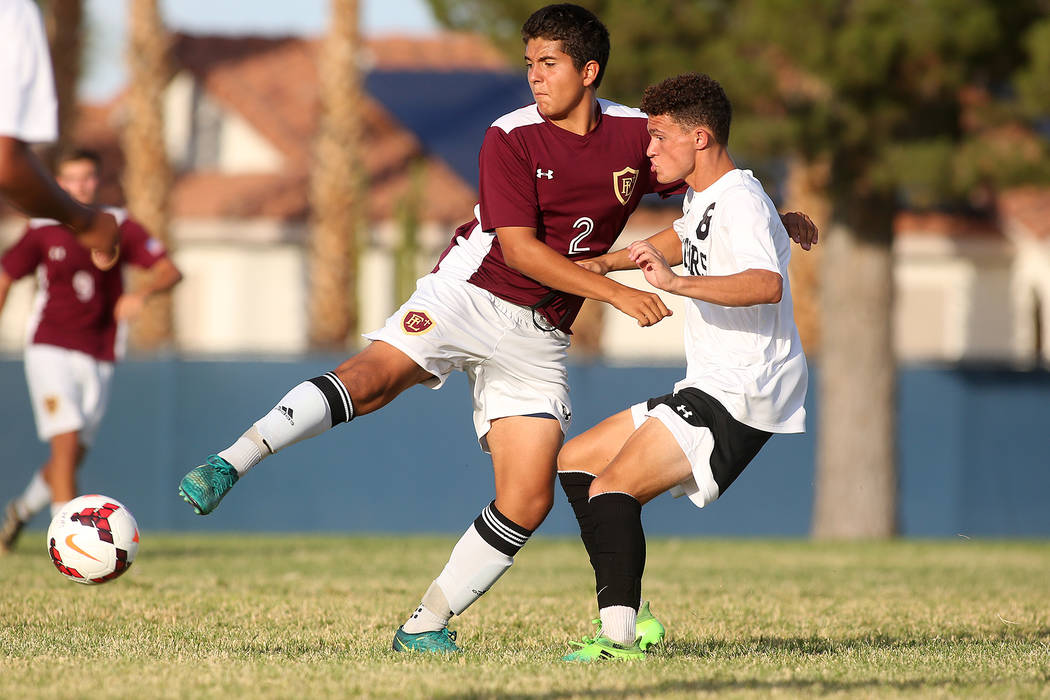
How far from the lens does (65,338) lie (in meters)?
10.2

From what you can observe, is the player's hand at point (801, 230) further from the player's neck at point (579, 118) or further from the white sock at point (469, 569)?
the white sock at point (469, 569)

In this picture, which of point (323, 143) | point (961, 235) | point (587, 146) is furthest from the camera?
point (961, 235)

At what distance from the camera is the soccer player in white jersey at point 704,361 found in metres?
5.43

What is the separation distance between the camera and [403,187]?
2778 cm

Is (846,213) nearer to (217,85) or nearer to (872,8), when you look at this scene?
(872,8)

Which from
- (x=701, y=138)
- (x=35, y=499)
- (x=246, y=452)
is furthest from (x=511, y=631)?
(x=35, y=499)

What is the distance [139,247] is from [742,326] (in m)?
5.35

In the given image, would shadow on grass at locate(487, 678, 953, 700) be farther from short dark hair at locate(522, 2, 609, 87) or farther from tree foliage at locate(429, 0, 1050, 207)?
tree foliage at locate(429, 0, 1050, 207)

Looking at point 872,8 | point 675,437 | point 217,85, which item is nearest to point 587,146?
point 675,437

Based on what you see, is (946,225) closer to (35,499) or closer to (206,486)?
(35,499)

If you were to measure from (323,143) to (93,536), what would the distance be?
20114 millimetres

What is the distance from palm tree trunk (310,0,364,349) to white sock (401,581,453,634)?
1943cm

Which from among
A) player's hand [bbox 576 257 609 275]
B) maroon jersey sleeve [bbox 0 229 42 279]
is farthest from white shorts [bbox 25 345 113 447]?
player's hand [bbox 576 257 609 275]

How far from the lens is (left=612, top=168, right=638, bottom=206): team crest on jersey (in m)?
5.97
